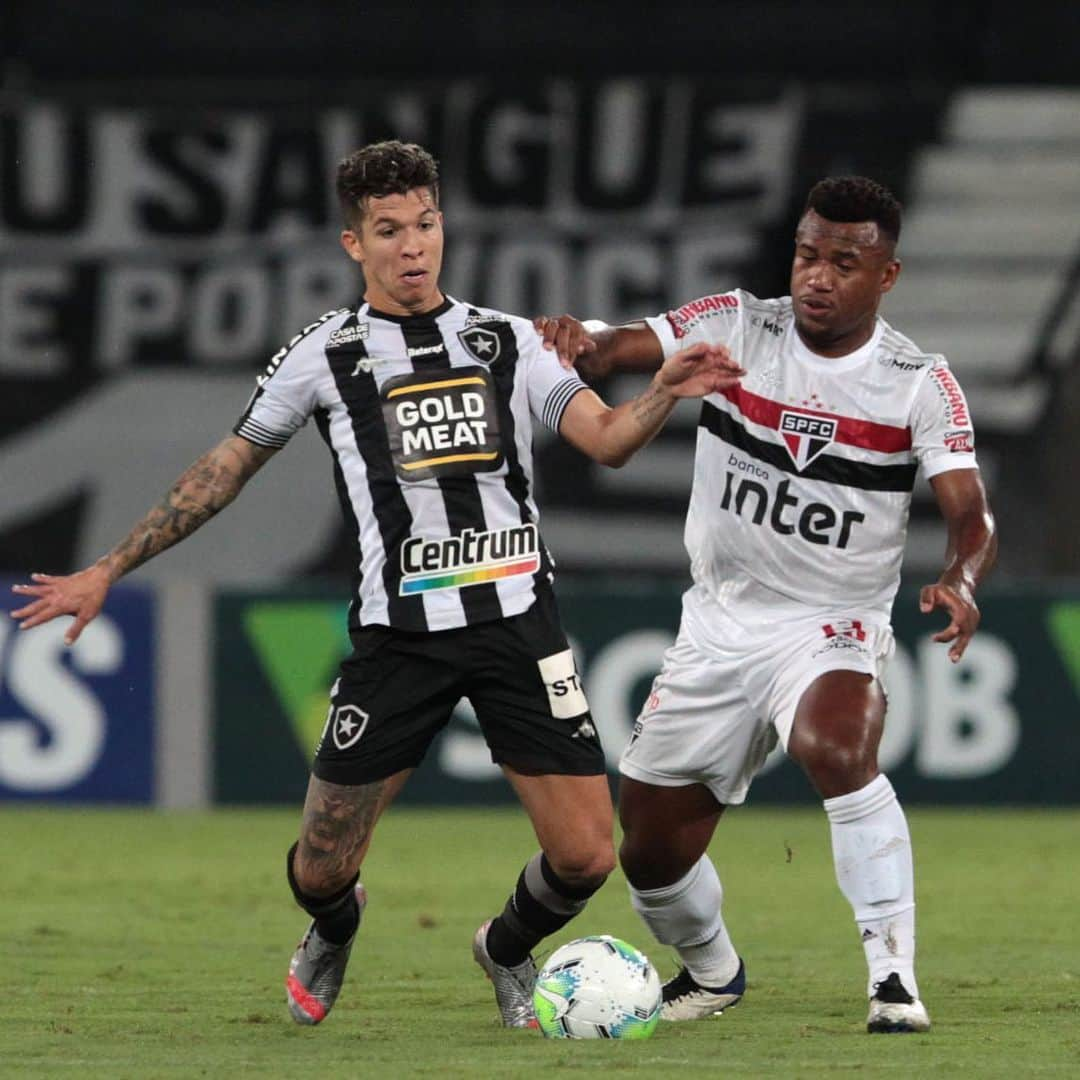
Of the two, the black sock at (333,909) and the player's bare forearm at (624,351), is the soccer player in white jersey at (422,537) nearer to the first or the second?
the black sock at (333,909)

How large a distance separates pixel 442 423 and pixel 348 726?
77 cm

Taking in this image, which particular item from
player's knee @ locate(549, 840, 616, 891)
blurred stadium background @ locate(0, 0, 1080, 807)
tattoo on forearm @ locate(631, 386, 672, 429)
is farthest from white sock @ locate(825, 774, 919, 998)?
blurred stadium background @ locate(0, 0, 1080, 807)

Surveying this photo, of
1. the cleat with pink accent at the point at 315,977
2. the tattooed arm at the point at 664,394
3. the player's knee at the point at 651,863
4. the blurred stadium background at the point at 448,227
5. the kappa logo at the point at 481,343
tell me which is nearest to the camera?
the tattooed arm at the point at 664,394

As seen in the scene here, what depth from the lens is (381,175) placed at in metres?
5.93

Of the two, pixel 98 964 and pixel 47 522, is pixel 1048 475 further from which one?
pixel 98 964

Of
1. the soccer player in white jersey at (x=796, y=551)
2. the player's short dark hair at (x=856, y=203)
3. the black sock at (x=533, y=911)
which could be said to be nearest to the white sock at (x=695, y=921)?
the soccer player in white jersey at (x=796, y=551)

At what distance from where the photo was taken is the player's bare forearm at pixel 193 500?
5949mm

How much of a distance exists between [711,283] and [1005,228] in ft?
7.28

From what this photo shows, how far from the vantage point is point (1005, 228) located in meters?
16.8

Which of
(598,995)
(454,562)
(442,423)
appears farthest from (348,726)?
(598,995)

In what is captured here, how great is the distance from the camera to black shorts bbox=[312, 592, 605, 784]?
589 cm

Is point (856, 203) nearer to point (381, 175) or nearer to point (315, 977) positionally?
point (381, 175)

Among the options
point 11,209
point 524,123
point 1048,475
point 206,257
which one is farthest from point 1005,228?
point 11,209

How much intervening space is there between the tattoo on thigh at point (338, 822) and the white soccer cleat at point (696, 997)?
1049 mm
